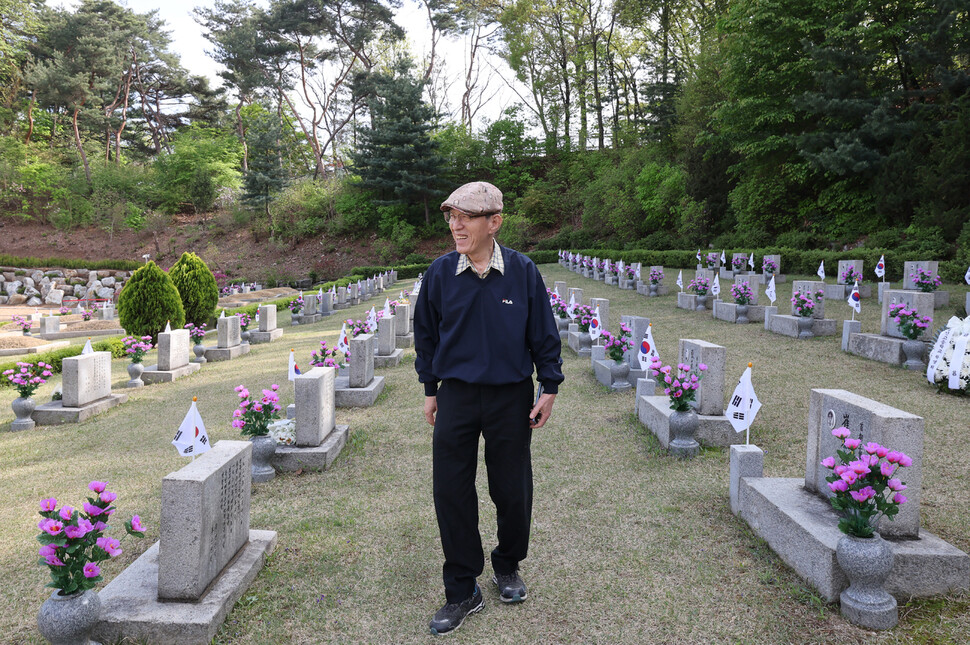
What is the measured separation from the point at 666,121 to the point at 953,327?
1128 inches

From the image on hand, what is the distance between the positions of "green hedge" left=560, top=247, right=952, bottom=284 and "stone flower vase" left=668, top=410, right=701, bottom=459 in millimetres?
12496

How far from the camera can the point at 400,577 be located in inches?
130

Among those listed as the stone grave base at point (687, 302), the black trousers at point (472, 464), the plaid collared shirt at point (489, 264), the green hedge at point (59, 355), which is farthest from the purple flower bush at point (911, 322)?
the green hedge at point (59, 355)

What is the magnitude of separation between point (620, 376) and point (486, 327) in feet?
17.2

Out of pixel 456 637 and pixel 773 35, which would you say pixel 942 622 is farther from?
pixel 773 35

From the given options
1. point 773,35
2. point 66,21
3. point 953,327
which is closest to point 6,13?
point 66,21

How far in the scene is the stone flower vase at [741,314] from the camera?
1160 cm

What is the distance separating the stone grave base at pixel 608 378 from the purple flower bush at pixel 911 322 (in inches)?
149

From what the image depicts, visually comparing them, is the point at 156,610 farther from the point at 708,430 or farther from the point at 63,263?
the point at 63,263

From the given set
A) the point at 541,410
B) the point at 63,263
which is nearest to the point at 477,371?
the point at 541,410

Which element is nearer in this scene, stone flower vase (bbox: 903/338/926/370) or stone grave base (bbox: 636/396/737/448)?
stone grave base (bbox: 636/396/737/448)

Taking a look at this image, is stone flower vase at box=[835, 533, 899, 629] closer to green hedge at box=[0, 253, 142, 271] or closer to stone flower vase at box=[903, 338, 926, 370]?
stone flower vase at box=[903, 338, 926, 370]

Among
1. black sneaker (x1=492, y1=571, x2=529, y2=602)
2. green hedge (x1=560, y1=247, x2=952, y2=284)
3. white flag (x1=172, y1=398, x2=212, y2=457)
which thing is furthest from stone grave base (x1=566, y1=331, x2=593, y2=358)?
green hedge (x1=560, y1=247, x2=952, y2=284)

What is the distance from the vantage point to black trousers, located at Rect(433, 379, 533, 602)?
2670 millimetres
